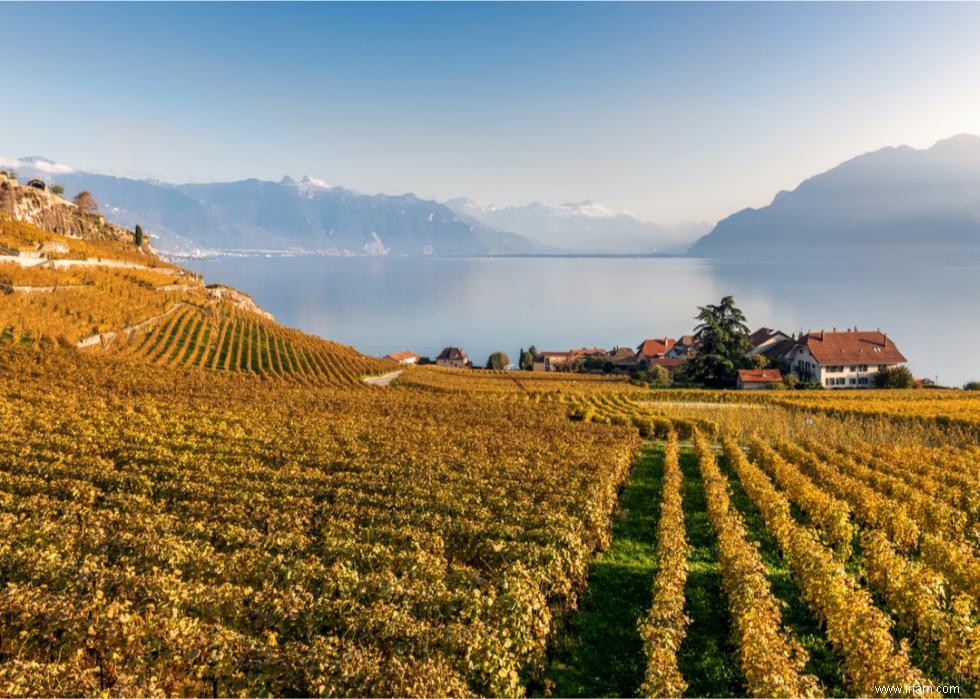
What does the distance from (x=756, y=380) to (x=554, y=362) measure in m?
47.9

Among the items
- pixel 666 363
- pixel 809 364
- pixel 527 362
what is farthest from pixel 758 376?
pixel 527 362

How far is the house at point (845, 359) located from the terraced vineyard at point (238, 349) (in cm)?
6658

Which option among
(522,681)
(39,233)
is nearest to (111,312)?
(39,233)

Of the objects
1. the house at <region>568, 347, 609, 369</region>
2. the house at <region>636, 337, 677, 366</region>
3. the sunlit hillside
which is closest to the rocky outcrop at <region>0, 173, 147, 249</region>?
the sunlit hillside

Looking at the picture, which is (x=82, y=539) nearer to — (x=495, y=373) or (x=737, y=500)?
(x=737, y=500)

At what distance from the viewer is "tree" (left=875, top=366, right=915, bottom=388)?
235 feet

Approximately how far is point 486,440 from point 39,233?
79004 millimetres

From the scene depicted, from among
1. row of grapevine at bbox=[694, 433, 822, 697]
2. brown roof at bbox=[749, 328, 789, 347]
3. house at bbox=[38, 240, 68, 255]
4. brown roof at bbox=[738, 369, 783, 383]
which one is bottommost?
brown roof at bbox=[738, 369, 783, 383]

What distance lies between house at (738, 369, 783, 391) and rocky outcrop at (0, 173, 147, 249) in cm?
11237

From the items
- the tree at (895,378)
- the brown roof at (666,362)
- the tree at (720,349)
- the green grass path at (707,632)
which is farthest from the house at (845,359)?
the green grass path at (707,632)

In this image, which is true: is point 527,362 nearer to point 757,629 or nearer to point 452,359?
point 452,359

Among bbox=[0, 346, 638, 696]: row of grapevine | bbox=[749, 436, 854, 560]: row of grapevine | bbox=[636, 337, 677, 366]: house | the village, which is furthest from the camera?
bbox=[636, 337, 677, 366]: house

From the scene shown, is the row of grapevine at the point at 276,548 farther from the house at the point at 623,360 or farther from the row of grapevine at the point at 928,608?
the house at the point at 623,360

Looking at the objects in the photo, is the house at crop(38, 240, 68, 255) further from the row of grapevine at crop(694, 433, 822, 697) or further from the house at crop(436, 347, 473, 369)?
A: the row of grapevine at crop(694, 433, 822, 697)
